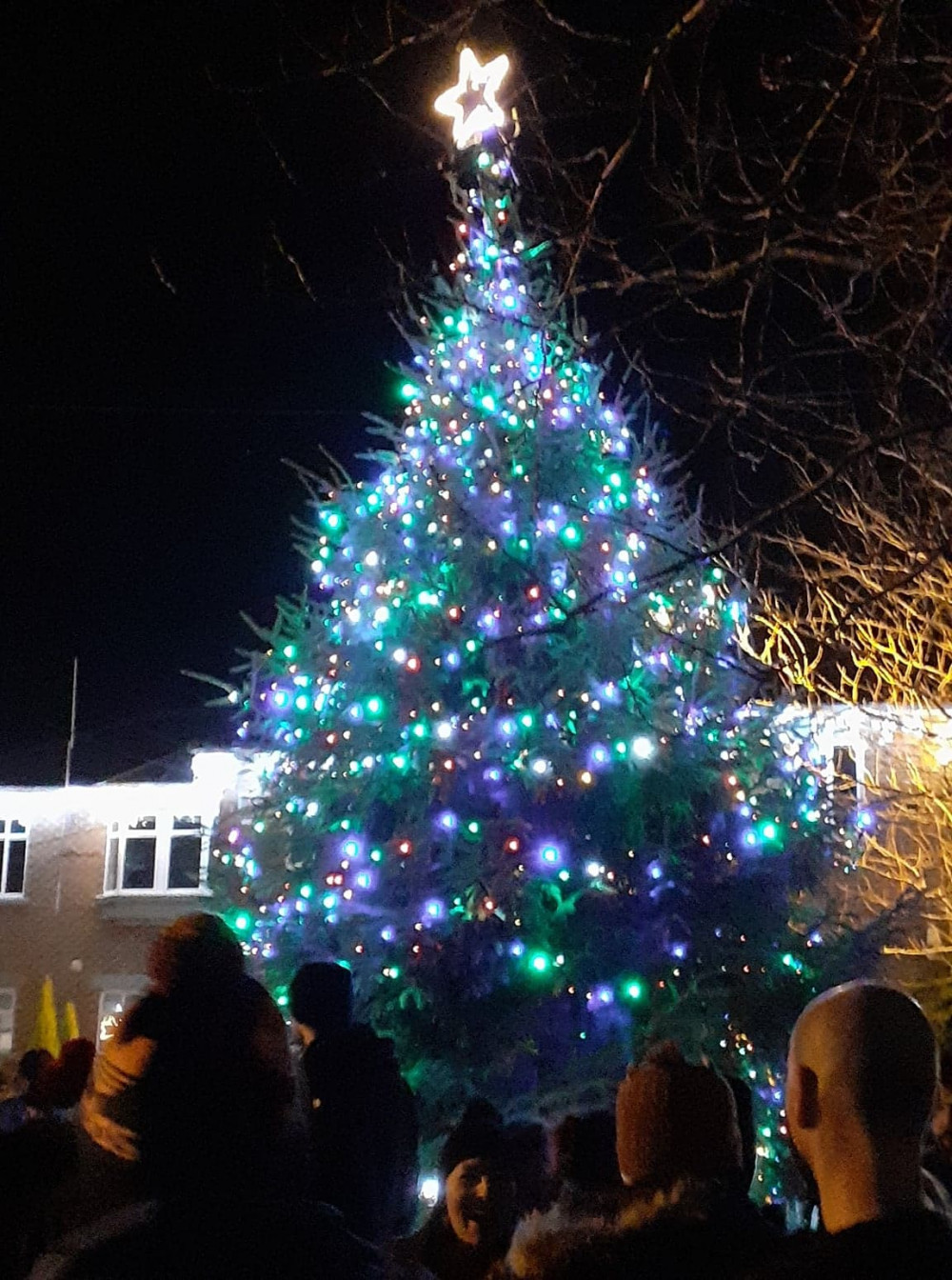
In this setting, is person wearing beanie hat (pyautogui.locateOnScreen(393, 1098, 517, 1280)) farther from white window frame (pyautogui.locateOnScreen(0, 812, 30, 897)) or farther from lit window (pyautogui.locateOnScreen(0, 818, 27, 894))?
lit window (pyautogui.locateOnScreen(0, 818, 27, 894))

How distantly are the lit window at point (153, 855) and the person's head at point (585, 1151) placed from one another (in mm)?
16714

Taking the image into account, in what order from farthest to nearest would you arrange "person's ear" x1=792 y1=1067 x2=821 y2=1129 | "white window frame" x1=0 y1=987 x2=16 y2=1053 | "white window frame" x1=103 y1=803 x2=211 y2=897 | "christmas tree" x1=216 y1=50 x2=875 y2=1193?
1. "white window frame" x1=103 y1=803 x2=211 y2=897
2. "white window frame" x1=0 y1=987 x2=16 y2=1053
3. "christmas tree" x1=216 y1=50 x2=875 y2=1193
4. "person's ear" x1=792 y1=1067 x2=821 y2=1129

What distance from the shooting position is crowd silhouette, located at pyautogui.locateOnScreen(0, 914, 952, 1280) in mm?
1790

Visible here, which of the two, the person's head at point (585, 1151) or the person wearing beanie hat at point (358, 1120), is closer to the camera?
the person's head at point (585, 1151)

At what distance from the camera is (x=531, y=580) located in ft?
25.0

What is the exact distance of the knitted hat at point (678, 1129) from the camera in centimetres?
241

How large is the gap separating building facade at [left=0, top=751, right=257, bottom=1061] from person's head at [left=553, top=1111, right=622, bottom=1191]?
1617cm

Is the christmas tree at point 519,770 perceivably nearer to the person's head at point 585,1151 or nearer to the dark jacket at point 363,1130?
the dark jacket at point 363,1130

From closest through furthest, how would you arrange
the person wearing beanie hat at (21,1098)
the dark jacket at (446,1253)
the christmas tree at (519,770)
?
the person wearing beanie hat at (21,1098), the dark jacket at (446,1253), the christmas tree at (519,770)

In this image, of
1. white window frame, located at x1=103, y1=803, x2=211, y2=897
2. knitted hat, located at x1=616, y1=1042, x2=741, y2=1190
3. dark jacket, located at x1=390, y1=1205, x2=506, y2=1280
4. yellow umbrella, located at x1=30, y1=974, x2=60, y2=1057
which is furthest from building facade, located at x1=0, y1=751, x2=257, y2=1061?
knitted hat, located at x1=616, y1=1042, x2=741, y2=1190

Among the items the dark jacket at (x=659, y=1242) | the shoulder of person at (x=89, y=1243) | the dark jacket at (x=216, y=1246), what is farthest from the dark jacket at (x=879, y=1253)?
the shoulder of person at (x=89, y=1243)

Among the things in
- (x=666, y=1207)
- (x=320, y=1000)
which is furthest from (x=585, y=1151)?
(x=320, y=1000)

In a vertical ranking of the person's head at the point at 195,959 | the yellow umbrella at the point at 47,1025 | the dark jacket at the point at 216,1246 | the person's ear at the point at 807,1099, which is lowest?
the yellow umbrella at the point at 47,1025

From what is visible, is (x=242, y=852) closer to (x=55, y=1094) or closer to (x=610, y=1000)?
(x=610, y=1000)
